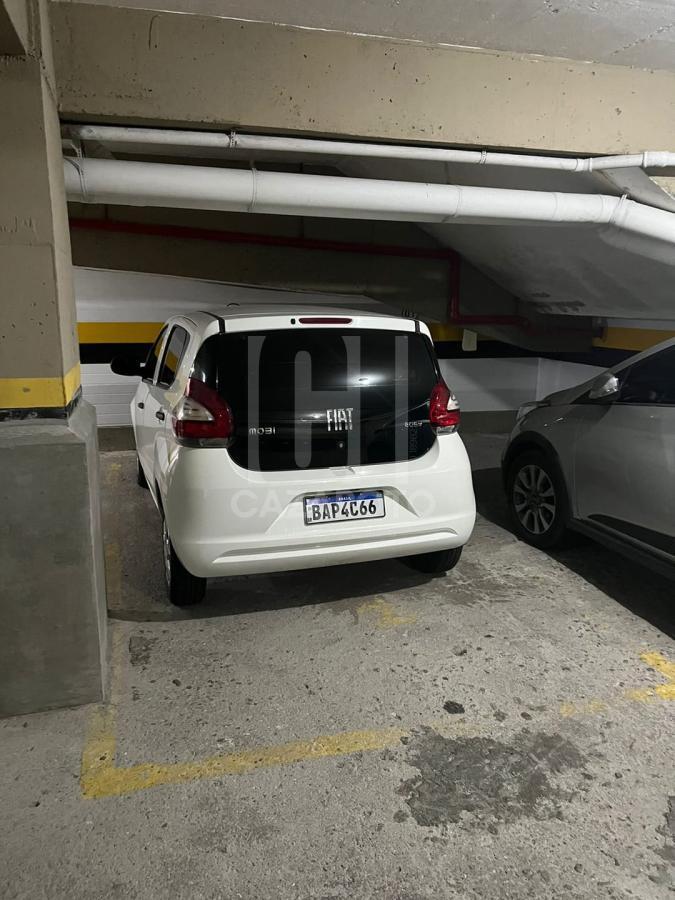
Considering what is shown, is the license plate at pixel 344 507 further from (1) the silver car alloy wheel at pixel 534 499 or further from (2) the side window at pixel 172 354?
(1) the silver car alloy wheel at pixel 534 499

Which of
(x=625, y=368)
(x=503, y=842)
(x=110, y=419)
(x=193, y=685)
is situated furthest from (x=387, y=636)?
(x=110, y=419)

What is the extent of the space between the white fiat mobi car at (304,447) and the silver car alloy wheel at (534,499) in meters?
1.04

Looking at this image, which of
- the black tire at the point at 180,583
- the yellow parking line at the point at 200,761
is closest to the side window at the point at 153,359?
the black tire at the point at 180,583

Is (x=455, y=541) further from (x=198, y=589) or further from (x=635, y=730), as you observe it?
(x=198, y=589)

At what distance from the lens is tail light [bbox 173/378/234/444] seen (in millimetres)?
2797

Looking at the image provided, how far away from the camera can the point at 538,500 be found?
4184 millimetres

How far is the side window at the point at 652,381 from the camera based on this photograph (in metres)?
3.28

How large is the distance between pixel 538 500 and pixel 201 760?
9.25 feet

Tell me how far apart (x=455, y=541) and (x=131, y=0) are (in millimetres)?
2987

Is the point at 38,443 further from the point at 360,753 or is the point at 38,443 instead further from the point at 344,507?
the point at 360,753

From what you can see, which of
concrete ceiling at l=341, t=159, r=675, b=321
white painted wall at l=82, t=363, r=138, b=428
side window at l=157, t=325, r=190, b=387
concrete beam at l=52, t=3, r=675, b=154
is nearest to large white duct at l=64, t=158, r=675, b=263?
concrete ceiling at l=341, t=159, r=675, b=321

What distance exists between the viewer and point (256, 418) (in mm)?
2844

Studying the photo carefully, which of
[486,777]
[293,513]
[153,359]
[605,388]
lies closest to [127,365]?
[153,359]

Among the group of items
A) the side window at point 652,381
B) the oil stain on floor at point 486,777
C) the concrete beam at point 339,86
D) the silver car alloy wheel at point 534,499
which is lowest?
the oil stain on floor at point 486,777
